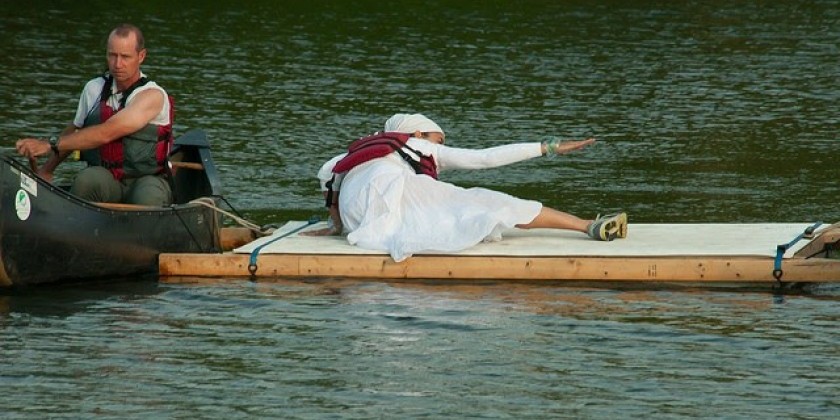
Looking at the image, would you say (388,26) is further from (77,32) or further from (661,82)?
(661,82)

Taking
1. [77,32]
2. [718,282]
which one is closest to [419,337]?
[718,282]

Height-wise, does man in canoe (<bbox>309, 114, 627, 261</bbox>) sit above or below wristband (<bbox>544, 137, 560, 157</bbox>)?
below

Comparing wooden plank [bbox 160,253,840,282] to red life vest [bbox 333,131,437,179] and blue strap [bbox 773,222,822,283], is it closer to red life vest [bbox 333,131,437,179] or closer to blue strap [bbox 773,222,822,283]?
Answer: blue strap [bbox 773,222,822,283]

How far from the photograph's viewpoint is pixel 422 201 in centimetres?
1195

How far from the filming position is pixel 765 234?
12266 millimetres

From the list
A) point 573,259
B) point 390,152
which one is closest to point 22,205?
point 390,152

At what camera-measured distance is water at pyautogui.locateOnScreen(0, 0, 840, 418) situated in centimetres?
945

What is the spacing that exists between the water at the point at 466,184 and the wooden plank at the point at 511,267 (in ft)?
0.32

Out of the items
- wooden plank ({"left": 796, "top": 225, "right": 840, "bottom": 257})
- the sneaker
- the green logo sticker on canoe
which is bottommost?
wooden plank ({"left": 796, "top": 225, "right": 840, "bottom": 257})

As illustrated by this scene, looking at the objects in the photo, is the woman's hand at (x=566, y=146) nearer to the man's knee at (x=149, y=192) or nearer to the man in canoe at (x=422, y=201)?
the man in canoe at (x=422, y=201)

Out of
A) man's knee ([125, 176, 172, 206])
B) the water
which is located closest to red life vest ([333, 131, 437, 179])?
the water

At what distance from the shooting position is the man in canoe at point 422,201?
465 inches

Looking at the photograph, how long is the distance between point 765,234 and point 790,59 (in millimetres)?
12666

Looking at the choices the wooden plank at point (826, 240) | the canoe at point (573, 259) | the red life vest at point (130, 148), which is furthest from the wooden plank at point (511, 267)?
the wooden plank at point (826, 240)
